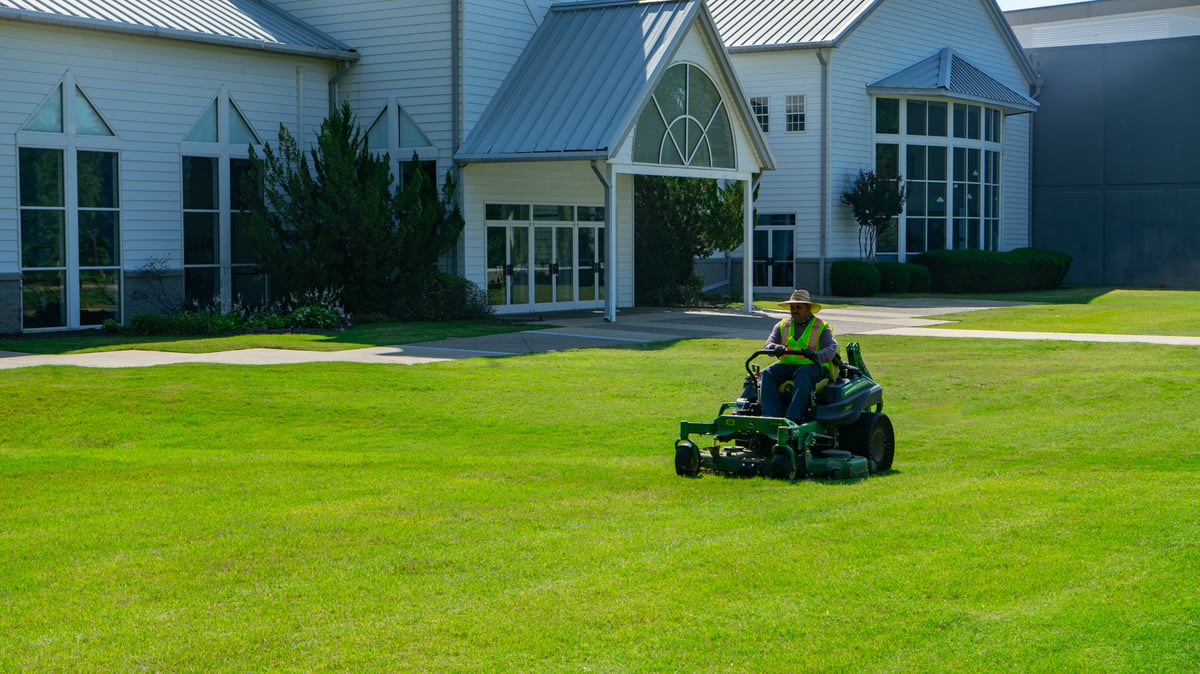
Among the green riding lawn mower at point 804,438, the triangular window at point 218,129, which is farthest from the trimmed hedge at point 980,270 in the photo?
the green riding lawn mower at point 804,438

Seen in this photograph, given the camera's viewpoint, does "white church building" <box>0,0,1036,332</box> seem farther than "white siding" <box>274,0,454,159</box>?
No

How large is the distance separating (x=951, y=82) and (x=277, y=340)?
80.9 ft

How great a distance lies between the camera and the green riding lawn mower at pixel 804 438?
33.5ft

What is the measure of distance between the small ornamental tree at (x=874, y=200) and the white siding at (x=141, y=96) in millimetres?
17138

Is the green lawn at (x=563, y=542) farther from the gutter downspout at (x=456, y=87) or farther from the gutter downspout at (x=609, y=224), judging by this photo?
the gutter downspout at (x=456, y=87)

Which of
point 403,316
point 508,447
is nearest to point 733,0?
point 403,316

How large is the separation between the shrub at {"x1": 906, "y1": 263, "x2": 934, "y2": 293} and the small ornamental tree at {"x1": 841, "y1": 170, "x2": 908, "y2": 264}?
120cm

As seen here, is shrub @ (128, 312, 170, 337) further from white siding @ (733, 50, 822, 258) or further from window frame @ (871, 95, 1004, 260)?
window frame @ (871, 95, 1004, 260)

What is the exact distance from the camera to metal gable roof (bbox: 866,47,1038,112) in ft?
126

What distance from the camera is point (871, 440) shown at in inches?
420

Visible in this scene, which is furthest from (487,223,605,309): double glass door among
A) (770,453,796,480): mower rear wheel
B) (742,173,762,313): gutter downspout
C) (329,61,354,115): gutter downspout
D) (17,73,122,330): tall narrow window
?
(770,453,796,480): mower rear wheel

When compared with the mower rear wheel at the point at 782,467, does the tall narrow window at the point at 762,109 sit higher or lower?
higher

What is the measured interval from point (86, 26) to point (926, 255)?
25.1 meters

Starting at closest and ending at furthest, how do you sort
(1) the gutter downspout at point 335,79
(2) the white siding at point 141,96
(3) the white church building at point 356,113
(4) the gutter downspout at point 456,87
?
1. (2) the white siding at point 141,96
2. (3) the white church building at point 356,113
3. (4) the gutter downspout at point 456,87
4. (1) the gutter downspout at point 335,79
